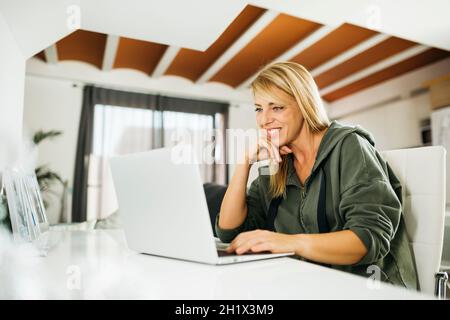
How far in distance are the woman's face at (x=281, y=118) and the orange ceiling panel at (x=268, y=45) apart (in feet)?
9.19

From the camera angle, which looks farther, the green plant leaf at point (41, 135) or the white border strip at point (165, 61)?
the green plant leaf at point (41, 135)

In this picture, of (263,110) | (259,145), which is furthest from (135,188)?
(263,110)

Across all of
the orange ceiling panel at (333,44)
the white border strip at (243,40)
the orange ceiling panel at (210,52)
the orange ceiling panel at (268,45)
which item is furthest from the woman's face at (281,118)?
the orange ceiling panel at (333,44)

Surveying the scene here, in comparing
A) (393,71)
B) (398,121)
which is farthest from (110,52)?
(398,121)

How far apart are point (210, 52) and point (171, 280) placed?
4.36 meters

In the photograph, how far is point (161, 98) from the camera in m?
5.66

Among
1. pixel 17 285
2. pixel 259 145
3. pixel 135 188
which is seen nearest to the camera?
pixel 17 285

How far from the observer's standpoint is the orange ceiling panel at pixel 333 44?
3980 mm

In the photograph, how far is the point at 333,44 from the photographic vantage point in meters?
4.37

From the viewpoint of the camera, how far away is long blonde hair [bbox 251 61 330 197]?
117cm

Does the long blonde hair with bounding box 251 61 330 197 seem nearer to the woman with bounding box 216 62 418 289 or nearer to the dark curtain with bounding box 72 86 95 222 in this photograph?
the woman with bounding box 216 62 418 289

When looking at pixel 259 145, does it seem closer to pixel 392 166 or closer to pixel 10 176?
pixel 392 166

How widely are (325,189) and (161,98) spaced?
4902 mm

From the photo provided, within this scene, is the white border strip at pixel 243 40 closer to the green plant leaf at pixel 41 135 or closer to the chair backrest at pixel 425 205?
the green plant leaf at pixel 41 135
